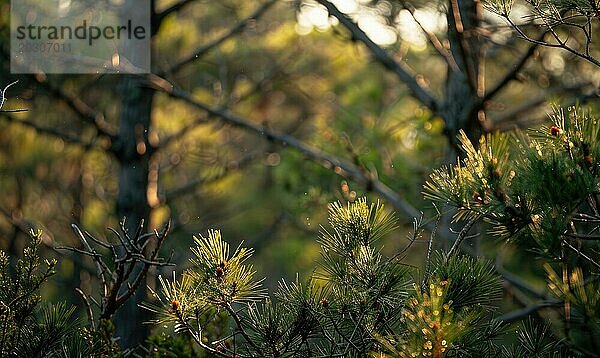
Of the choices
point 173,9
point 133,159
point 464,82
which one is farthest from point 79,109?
point 464,82

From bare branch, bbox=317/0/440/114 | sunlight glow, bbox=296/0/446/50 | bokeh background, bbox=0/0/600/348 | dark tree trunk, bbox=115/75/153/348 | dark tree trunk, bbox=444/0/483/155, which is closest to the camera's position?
dark tree trunk, bbox=444/0/483/155

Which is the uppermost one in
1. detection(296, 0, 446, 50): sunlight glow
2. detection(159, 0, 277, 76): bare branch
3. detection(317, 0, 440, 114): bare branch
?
detection(296, 0, 446, 50): sunlight glow

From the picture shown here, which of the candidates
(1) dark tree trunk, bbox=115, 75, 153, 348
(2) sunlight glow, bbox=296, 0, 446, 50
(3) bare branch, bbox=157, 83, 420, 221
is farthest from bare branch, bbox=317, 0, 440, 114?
(1) dark tree trunk, bbox=115, 75, 153, 348

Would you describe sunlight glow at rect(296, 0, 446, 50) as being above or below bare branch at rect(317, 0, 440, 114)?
above

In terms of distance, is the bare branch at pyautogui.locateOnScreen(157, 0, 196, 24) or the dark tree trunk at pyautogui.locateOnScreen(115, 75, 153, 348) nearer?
the bare branch at pyautogui.locateOnScreen(157, 0, 196, 24)

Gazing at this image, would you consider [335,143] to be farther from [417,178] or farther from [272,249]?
[272,249]

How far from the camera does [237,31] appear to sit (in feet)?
13.2

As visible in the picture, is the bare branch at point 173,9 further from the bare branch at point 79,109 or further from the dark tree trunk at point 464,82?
the dark tree trunk at point 464,82

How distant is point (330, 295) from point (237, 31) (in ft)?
7.67

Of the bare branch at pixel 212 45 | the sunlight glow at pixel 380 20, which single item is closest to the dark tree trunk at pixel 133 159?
the bare branch at pixel 212 45

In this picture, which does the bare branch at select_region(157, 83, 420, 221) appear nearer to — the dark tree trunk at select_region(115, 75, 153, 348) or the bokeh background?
the bokeh background

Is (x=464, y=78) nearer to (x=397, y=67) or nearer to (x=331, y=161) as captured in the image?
(x=397, y=67)

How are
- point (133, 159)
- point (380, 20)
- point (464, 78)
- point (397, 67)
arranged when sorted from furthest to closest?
point (133, 159) < point (380, 20) < point (397, 67) < point (464, 78)

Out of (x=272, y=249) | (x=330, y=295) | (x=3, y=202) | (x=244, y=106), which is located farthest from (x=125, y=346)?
(x=272, y=249)
